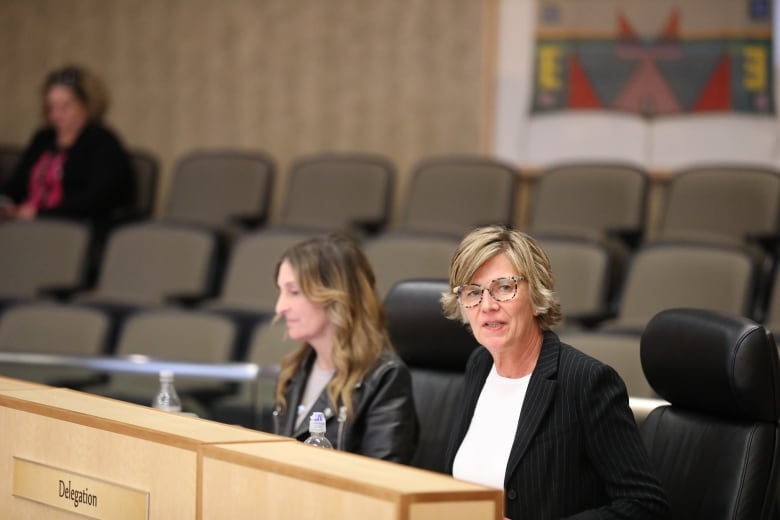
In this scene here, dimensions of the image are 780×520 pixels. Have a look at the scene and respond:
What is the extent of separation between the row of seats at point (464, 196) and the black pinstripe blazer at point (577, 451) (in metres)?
2.76

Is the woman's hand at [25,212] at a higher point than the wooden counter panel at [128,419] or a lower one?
lower

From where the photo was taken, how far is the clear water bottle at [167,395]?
9.56 feet

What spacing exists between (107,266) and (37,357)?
1828mm

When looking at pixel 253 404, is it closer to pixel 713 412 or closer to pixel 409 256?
pixel 713 412

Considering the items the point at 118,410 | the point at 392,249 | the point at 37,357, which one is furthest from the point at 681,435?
the point at 392,249

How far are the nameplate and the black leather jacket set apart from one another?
89 centimetres

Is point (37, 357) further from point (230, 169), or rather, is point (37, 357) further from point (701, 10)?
point (701, 10)

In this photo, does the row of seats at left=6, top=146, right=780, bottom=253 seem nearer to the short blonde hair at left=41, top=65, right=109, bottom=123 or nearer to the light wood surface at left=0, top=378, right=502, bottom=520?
the short blonde hair at left=41, top=65, right=109, bottom=123

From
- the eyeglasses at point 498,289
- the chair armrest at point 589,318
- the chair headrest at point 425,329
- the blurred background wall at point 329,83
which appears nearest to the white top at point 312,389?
the chair headrest at point 425,329

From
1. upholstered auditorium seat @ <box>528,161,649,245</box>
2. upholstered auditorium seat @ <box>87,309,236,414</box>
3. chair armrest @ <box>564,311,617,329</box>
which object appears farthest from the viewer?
upholstered auditorium seat @ <box>528,161,649,245</box>

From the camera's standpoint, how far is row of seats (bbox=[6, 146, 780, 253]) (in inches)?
207

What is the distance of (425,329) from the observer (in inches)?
111

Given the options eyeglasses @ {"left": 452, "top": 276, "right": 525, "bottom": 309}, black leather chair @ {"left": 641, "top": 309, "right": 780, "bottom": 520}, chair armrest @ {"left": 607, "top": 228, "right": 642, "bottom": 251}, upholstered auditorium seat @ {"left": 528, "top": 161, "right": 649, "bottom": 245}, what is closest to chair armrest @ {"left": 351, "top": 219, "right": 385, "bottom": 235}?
upholstered auditorium seat @ {"left": 528, "top": 161, "right": 649, "bottom": 245}

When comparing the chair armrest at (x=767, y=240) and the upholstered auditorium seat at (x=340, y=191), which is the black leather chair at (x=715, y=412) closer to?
the chair armrest at (x=767, y=240)
